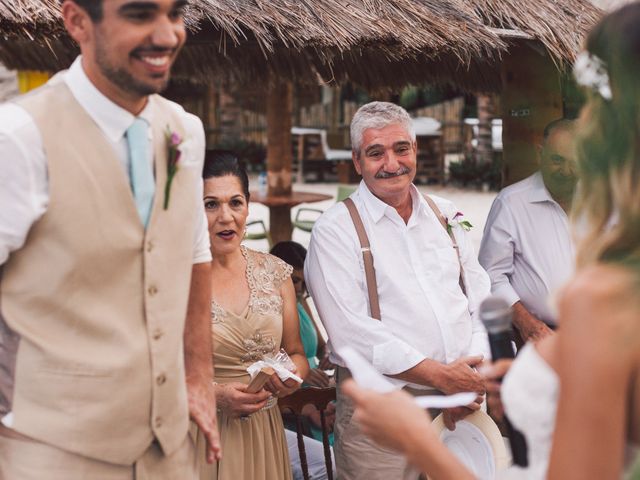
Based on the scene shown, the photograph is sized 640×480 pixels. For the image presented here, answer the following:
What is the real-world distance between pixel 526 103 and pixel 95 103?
3484 millimetres

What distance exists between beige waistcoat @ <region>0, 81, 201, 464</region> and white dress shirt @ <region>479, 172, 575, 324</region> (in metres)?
2.31

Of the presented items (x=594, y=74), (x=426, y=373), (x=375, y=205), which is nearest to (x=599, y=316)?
(x=594, y=74)

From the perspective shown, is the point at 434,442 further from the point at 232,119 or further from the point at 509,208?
the point at 232,119

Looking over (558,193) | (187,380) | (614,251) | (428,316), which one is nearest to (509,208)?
(558,193)

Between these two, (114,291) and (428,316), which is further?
(428,316)

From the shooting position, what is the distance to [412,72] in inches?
267

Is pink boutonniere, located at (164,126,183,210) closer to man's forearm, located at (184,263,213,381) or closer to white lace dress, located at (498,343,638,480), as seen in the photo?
man's forearm, located at (184,263,213,381)

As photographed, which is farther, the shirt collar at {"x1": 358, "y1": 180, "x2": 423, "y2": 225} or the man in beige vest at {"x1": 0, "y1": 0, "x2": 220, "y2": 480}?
the shirt collar at {"x1": 358, "y1": 180, "x2": 423, "y2": 225}

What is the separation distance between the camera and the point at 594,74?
1.61 meters

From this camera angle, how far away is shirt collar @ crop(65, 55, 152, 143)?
2.18 meters

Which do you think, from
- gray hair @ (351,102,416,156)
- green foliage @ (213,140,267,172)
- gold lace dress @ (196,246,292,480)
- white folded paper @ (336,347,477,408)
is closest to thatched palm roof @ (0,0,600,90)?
gray hair @ (351,102,416,156)

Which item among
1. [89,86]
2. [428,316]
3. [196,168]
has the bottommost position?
[428,316]

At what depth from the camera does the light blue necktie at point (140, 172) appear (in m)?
2.23

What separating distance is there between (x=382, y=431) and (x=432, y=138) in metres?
19.9
